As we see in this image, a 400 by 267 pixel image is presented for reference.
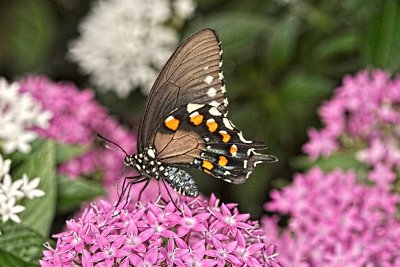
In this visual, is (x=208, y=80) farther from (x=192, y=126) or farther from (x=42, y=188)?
(x=42, y=188)

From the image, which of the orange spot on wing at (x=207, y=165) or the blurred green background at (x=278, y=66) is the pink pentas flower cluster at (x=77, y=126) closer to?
the blurred green background at (x=278, y=66)

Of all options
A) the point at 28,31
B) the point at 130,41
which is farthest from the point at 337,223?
the point at 28,31

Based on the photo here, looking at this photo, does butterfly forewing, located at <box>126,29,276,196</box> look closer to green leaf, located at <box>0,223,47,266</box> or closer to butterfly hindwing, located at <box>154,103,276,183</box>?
butterfly hindwing, located at <box>154,103,276,183</box>

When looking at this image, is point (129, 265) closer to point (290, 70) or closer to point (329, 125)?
point (329, 125)

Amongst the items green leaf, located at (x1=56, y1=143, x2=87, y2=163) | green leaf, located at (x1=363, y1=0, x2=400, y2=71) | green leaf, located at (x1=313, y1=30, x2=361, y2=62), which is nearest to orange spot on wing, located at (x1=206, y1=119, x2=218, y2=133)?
green leaf, located at (x1=56, y1=143, x2=87, y2=163)

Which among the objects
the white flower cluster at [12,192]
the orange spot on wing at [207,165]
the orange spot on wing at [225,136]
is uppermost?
the orange spot on wing at [225,136]

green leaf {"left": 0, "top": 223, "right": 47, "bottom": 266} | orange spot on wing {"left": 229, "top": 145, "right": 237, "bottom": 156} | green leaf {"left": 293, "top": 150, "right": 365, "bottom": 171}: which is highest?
green leaf {"left": 293, "top": 150, "right": 365, "bottom": 171}

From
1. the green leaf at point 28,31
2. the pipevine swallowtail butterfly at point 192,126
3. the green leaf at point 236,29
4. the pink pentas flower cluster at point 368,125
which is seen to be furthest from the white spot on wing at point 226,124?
the green leaf at point 28,31
